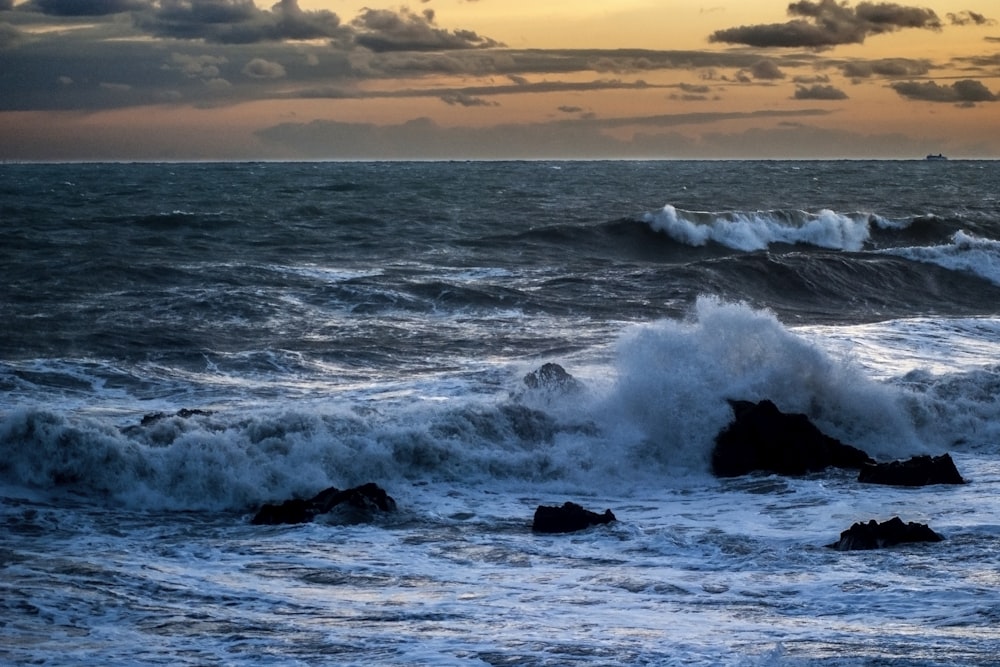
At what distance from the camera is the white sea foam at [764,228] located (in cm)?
3566

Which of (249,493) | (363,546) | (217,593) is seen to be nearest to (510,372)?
(249,493)

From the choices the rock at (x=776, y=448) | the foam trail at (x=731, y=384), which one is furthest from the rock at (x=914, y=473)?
the foam trail at (x=731, y=384)

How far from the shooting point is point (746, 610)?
25.0ft

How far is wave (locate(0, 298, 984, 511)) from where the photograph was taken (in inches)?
450

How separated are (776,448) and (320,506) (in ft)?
15.5

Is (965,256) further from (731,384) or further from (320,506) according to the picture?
(320,506)

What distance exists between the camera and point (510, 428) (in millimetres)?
13188

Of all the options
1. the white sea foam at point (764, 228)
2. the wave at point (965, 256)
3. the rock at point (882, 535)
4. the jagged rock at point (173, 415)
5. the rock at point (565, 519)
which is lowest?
the rock at point (565, 519)

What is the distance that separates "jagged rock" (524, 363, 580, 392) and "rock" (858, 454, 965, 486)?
3.86 m

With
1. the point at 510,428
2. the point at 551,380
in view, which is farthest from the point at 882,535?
the point at 551,380

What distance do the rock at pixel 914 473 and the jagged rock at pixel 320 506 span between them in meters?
4.57

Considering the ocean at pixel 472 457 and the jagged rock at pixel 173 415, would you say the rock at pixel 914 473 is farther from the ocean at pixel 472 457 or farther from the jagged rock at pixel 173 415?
the jagged rock at pixel 173 415

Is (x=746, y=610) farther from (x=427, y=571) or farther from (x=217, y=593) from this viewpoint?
(x=217, y=593)

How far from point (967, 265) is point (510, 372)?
61.0 feet
